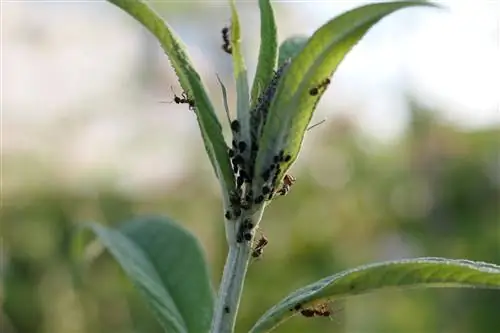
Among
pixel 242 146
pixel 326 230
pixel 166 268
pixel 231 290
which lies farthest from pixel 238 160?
pixel 326 230

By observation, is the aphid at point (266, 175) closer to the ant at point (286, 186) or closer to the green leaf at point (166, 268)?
the ant at point (286, 186)

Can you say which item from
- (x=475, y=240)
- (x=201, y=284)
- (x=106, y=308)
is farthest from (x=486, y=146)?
(x=201, y=284)

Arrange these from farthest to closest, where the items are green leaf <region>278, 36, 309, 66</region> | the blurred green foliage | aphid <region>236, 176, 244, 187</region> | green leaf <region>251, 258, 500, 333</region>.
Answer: the blurred green foliage < green leaf <region>278, 36, 309, 66</region> < aphid <region>236, 176, 244, 187</region> < green leaf <region>251, 258, 500, 333</region>

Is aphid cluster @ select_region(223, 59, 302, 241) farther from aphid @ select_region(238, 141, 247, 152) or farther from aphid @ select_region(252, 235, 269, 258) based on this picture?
aphid @ select_region(252, 235, 269, 258)

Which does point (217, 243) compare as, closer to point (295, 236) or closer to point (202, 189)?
point (295, 236)

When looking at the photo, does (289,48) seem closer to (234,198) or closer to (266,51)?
(266,51)

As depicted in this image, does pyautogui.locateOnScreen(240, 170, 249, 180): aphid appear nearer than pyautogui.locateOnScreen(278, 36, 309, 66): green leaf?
Yes

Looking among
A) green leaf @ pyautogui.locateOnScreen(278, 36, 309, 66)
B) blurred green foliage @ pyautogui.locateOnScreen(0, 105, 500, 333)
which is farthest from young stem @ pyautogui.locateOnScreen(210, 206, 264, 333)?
blurred green foliage @ pyautogui.locateOnScreen(0, 105, 500, 333)
